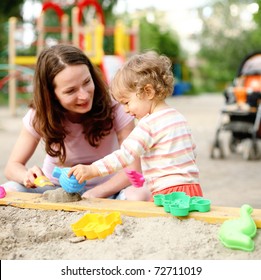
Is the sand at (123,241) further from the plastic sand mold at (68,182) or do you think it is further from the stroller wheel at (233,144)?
the stroller wheel at (233,144)

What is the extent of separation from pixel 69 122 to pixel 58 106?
133mm

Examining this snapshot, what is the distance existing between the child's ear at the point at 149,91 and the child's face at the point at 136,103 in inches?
0.6

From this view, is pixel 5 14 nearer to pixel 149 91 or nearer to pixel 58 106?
pixel 58 106

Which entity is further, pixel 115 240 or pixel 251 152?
pixel 251 152

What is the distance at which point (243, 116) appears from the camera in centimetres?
646

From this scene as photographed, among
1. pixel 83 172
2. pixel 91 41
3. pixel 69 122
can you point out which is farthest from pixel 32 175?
pixel 91 41

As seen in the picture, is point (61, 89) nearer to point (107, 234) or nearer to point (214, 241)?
point (107, 234)

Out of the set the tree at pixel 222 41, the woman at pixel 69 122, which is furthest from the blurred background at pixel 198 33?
the woman at pixel 69 122

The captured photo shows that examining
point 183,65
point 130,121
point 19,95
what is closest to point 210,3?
point 183,65

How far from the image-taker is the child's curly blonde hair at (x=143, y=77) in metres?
2.47

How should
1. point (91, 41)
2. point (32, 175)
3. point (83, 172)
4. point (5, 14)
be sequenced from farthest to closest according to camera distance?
point (5, 14) < point (91, 41) < point (32, 175) < point (83, 172)

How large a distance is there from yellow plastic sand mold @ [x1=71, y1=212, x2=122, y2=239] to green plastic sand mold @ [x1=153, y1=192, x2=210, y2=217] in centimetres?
20

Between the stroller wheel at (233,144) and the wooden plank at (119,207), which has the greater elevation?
the wooden plank at (119,207)

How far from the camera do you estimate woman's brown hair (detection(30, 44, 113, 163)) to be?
8.93 ft
